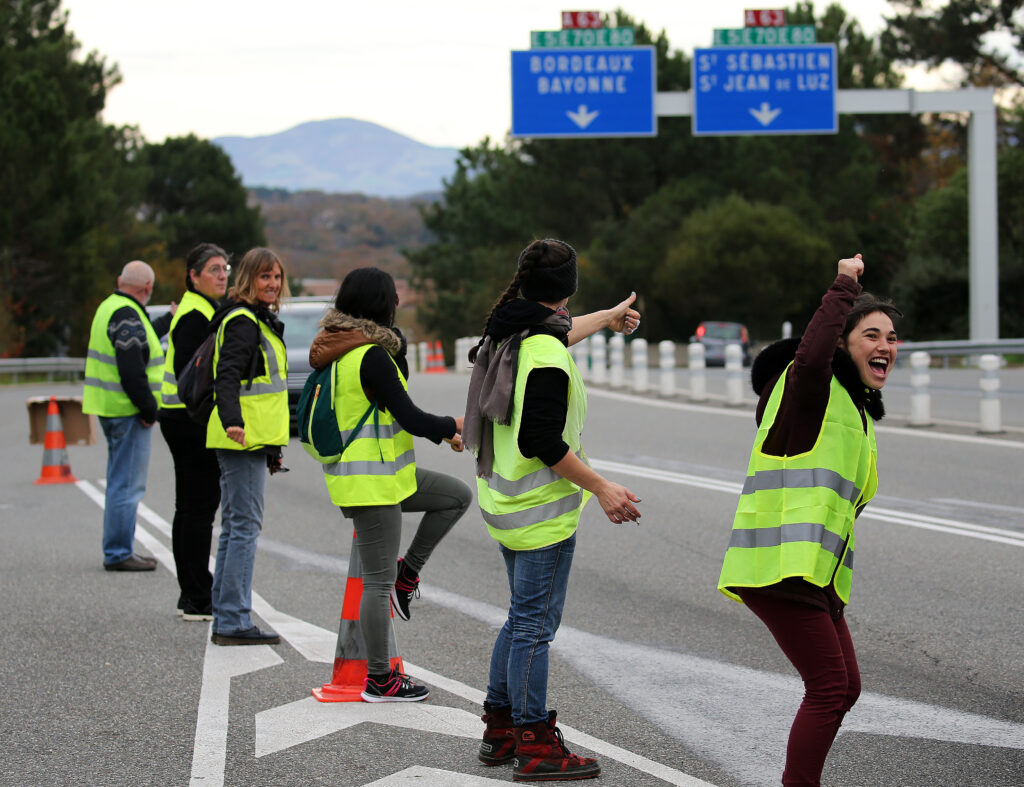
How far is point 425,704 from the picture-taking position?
5.57 meters

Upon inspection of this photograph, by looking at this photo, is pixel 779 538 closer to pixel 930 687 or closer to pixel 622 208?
pixel 930 687

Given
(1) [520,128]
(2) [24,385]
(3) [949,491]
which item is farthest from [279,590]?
(2) [24,385]

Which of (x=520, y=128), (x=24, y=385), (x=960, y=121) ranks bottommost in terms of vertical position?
(x=24, y=385)

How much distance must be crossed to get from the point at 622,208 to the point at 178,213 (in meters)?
31.2

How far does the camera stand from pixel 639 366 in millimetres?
24156

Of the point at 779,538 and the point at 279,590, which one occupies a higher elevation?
the point at 779,538

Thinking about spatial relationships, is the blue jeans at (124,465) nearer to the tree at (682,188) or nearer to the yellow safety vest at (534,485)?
the yellow safety vest at (534,485)

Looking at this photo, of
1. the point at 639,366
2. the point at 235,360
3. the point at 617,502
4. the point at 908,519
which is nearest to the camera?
the point at 617,502

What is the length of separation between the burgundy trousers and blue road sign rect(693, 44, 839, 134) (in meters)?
29.6

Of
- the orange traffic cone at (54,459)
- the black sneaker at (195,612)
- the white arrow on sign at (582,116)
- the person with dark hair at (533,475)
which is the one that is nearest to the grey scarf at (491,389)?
the person with dark hair at (533,475)

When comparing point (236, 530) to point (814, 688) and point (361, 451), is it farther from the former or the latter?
point (814, 688)

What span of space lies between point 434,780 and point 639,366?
64.8 ft

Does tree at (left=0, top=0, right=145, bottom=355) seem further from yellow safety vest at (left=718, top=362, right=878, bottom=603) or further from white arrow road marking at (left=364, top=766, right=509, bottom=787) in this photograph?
yellow safety vest at (left=718, top=362, right=878, bottom=603)

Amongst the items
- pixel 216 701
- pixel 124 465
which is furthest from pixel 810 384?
pixel 124 465
